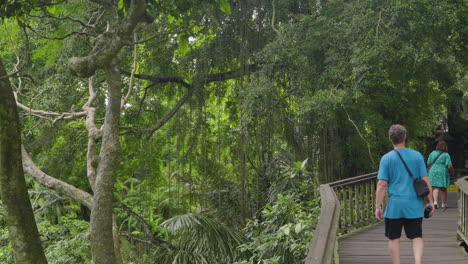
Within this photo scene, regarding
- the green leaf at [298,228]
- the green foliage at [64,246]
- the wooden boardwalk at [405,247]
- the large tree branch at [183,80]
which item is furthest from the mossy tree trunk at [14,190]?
the large tree branch at [183,80]

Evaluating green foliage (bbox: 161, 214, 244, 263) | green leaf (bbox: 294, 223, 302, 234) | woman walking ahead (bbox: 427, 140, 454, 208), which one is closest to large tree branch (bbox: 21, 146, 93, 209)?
green foliage (bbox: 161, 214, 244, 263)

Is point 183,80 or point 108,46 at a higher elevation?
point 183,80

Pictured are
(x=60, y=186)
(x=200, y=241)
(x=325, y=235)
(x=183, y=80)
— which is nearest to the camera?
(x=325, y=235)

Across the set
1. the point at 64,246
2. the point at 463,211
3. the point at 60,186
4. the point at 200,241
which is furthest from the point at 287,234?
the point at 64,246

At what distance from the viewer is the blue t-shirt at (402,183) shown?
182 inches

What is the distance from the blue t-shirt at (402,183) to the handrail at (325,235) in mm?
548

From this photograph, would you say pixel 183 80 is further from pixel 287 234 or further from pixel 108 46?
pixel 287 234

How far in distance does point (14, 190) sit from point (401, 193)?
16.6ft

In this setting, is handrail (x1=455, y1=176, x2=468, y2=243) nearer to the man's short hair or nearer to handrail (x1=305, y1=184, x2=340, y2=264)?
handrail (x1=305, y1=184, x2=340, y2=264)

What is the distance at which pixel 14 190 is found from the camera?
708cm

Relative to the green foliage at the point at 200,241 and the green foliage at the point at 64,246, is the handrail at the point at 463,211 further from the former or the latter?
the green foliage at the point at 64,246

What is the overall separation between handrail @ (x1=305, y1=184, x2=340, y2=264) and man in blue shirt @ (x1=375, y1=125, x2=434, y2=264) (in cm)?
46

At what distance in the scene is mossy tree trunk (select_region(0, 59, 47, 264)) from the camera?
23.1 ft

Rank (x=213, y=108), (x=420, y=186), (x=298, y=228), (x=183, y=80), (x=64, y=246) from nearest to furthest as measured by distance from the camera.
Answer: (x=420, y=186), (x=298, y=228), (x=64, y=246), (x=183, y=80), (x=213, y=108)
